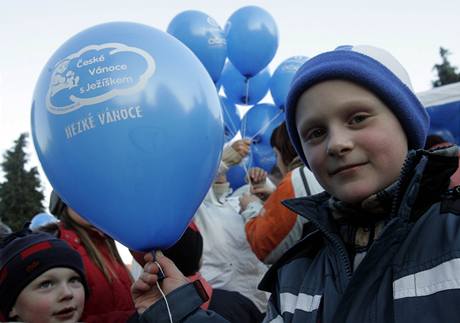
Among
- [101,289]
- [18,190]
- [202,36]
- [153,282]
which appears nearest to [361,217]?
[153,282]

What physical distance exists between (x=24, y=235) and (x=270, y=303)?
4.83 ft

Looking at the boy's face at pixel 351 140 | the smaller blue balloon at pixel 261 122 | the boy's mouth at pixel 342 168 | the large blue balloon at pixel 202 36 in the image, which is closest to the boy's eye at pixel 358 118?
the boy's face at pixel 351 140

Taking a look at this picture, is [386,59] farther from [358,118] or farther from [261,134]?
[261,134]

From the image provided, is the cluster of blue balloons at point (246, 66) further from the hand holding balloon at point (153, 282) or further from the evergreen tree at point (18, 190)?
the evergreen tree at point (18, 190)

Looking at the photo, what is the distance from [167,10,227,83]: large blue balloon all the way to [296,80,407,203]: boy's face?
3463 millimetres

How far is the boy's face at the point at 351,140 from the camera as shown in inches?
44.3

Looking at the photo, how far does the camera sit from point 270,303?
1.33m

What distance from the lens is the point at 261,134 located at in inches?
224

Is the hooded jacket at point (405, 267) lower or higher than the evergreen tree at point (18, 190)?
higher

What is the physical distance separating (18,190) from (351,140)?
27.1 m

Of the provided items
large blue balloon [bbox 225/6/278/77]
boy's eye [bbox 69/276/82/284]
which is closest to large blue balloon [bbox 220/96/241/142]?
large blue balloon [bbox 225/6/278/77]

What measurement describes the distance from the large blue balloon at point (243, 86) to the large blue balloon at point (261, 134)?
24cm

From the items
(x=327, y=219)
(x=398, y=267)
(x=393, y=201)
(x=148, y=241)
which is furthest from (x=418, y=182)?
(x=148, y=241)

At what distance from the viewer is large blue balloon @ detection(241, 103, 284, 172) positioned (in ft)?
18.7
